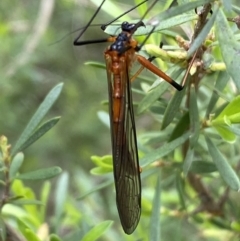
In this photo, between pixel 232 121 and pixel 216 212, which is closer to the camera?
pixel 232 121

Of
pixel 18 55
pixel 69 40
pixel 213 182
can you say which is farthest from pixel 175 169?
pixel 69 40

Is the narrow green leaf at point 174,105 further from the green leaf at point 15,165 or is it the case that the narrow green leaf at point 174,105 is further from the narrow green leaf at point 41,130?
the green leaf at point 15,165

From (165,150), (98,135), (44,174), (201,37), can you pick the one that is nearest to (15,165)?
(44,174)

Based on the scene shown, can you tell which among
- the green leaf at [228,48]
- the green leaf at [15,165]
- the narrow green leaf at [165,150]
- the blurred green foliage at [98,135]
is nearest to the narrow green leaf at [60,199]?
the blurred green foliage at [98,135]

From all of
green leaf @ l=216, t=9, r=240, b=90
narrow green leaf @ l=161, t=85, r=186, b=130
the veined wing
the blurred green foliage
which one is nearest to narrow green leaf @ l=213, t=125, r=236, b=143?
the blurred green foliage

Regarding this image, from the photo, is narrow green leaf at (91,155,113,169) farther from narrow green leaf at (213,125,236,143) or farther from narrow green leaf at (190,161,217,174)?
narrow green leaf at (213,125,236,143)

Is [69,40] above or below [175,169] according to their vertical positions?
below

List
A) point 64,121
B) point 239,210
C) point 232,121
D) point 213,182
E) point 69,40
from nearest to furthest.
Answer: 1. point 232,121
2. point 239,210
3. point 213,182
4. point 64,121
5. point 69,40

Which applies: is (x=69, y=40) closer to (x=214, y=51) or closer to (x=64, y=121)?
(x=64, y=121)
